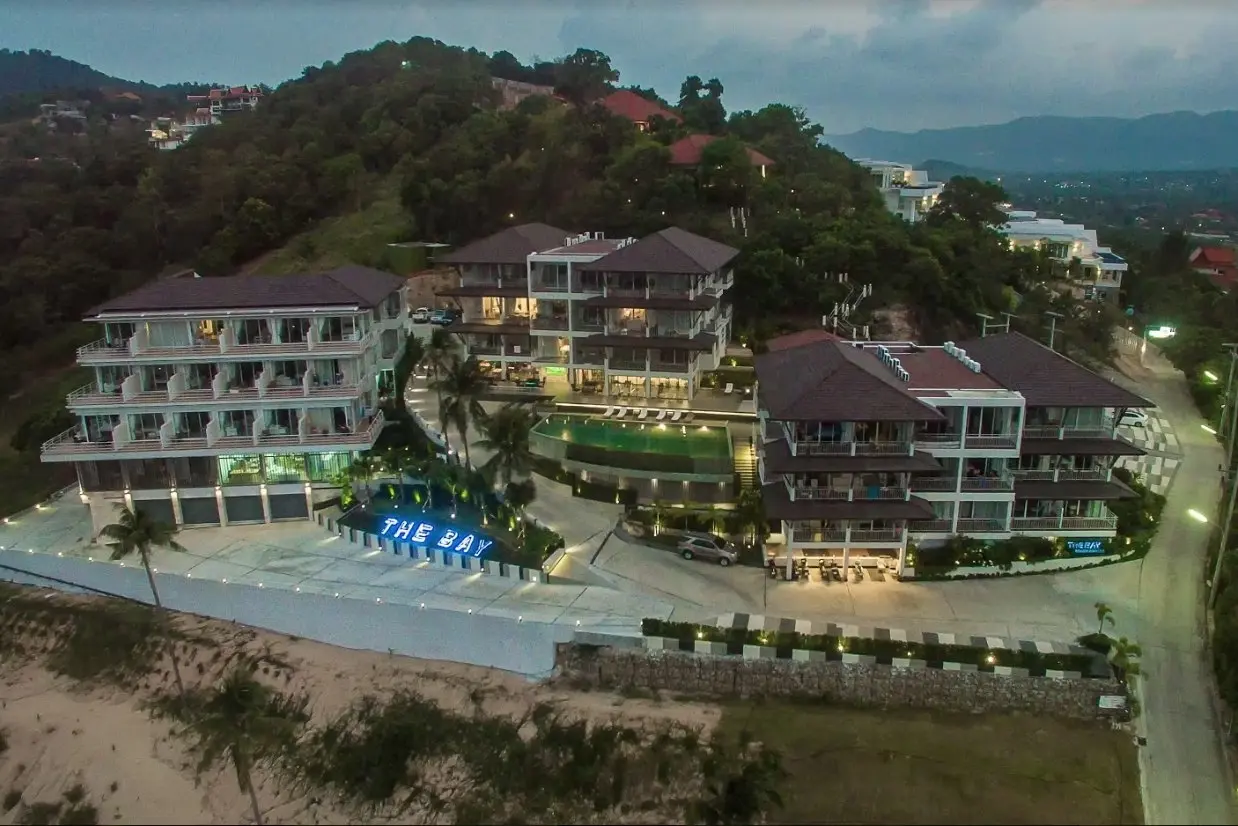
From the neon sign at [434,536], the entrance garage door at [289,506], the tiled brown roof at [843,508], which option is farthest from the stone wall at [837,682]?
the entrance garage door at [289,506]

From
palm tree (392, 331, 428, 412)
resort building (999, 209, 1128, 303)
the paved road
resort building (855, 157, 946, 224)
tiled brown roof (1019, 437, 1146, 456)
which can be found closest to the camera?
the paved road

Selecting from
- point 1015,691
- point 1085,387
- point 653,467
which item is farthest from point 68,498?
point 1085,387

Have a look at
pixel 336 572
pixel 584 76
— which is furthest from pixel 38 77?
pixel 336 572

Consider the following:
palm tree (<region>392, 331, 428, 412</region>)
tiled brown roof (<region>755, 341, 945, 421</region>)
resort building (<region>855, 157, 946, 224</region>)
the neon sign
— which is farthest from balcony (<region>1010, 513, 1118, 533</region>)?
resort building (<region>855, 157, 946, 224</region>)

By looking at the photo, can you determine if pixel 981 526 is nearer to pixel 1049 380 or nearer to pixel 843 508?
pixel 843 508

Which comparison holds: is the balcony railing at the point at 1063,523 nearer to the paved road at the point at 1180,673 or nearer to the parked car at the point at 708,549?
the paved road at the point at 1180,673

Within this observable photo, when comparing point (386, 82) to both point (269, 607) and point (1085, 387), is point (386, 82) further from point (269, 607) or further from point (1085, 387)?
point (1085, 387)

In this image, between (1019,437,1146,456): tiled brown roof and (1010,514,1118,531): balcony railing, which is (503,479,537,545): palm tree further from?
(1019,437,1146,456): tiled brown roof
